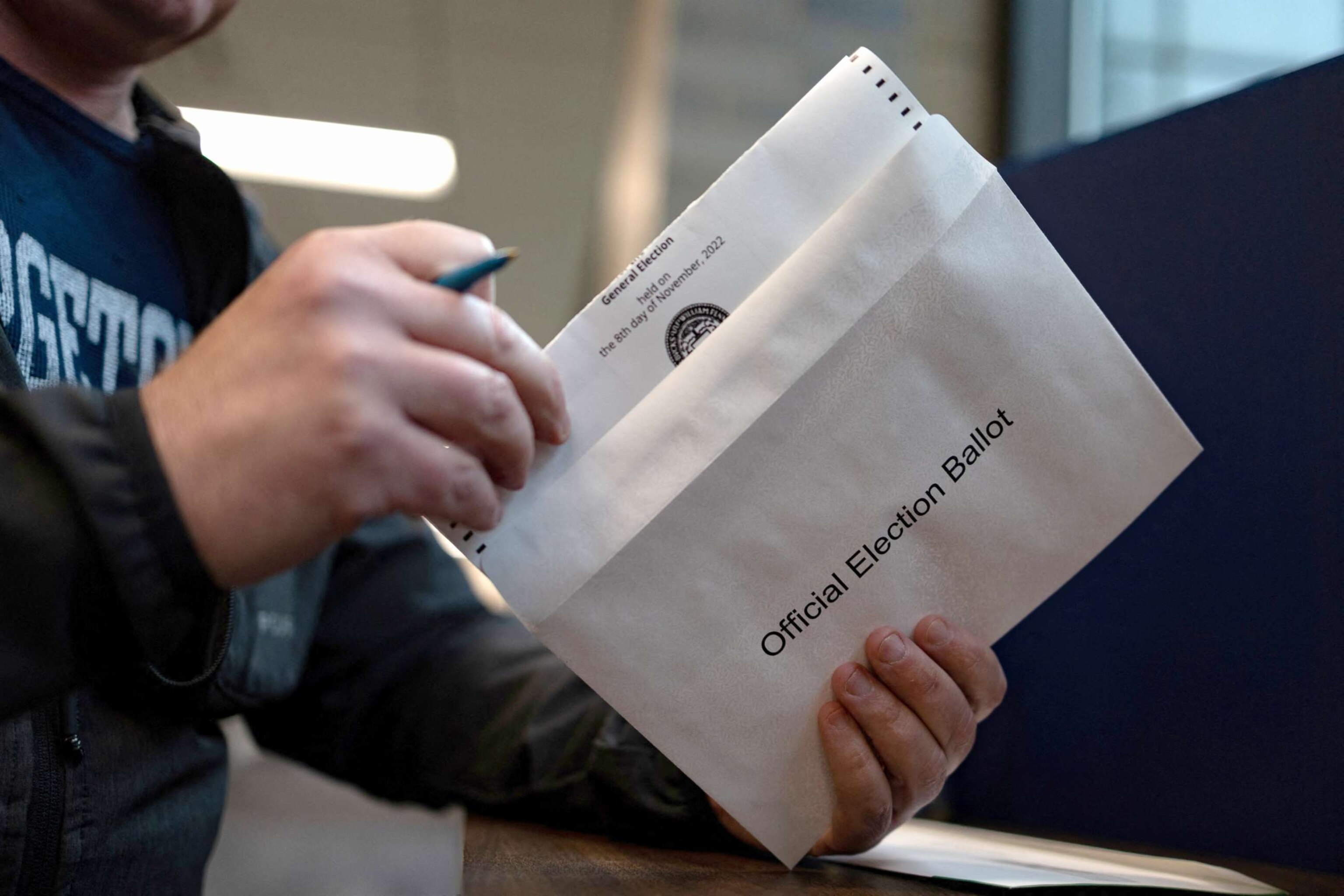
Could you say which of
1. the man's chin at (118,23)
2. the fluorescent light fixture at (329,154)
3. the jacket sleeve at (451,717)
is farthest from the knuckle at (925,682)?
the fluorescent light fixture at (329,154)

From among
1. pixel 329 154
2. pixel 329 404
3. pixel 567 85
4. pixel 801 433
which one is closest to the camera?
pixel 329 404

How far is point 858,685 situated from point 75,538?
31 centimetres

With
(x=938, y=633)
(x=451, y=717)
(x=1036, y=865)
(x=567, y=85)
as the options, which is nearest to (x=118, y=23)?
(x=451, y=717)

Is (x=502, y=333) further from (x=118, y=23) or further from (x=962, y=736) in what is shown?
(x=118, y=23)

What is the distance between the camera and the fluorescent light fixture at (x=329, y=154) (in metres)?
3.45

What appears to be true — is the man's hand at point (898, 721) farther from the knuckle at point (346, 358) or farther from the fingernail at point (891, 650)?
the knuckle at point (346, 358)

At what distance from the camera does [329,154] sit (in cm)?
365

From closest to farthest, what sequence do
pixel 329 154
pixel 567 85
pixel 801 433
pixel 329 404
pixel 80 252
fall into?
1. pixel 329 404
2. pixel 801 433
3. pixel 80 252
4. pixel 567 85
5. pixel 329 154

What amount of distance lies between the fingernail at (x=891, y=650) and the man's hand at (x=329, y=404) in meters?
0.20

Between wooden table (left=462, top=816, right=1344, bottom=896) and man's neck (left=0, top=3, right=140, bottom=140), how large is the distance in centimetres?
62

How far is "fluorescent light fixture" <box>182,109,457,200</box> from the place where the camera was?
3.45 meters

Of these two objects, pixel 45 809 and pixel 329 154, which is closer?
pixel 45 809

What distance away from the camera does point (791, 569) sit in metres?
0.40

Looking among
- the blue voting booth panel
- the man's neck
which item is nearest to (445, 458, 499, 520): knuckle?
the blue voting booth panel
